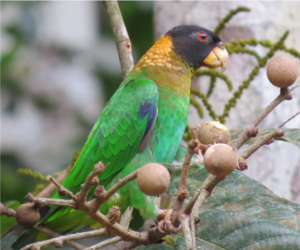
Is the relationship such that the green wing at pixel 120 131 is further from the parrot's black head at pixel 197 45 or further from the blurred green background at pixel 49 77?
the blurred green background at pixel 49 77

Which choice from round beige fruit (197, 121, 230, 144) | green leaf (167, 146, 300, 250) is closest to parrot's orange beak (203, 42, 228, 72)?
green leaf (167, 146, 300, 250)

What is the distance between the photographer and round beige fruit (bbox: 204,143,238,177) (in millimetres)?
780

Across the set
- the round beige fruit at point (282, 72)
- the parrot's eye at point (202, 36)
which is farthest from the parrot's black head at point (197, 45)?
the round beige fruit at point (282, 72)

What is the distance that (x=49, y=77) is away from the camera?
4.51m

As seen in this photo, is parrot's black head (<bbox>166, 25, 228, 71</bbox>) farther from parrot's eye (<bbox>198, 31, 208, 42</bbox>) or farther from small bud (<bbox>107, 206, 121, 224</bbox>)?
small bud (<bbox>107, 206, 121, 224</bbox>)

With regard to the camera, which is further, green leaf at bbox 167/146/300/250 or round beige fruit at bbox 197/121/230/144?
green leaf at bbox 167/146/300/250

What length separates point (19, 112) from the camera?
12.2ft

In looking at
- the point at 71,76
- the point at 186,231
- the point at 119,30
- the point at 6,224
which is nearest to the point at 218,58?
the point at 119,30

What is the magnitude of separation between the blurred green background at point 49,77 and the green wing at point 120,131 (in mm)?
1216

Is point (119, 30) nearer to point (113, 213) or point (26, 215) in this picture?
point (26, 215)

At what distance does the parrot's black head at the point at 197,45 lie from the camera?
201 cm

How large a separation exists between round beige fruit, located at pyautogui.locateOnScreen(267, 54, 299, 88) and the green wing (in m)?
0.88

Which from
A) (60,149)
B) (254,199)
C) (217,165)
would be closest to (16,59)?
(60,149)

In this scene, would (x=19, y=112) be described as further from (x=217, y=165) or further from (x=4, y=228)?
(x=217, y=165)
